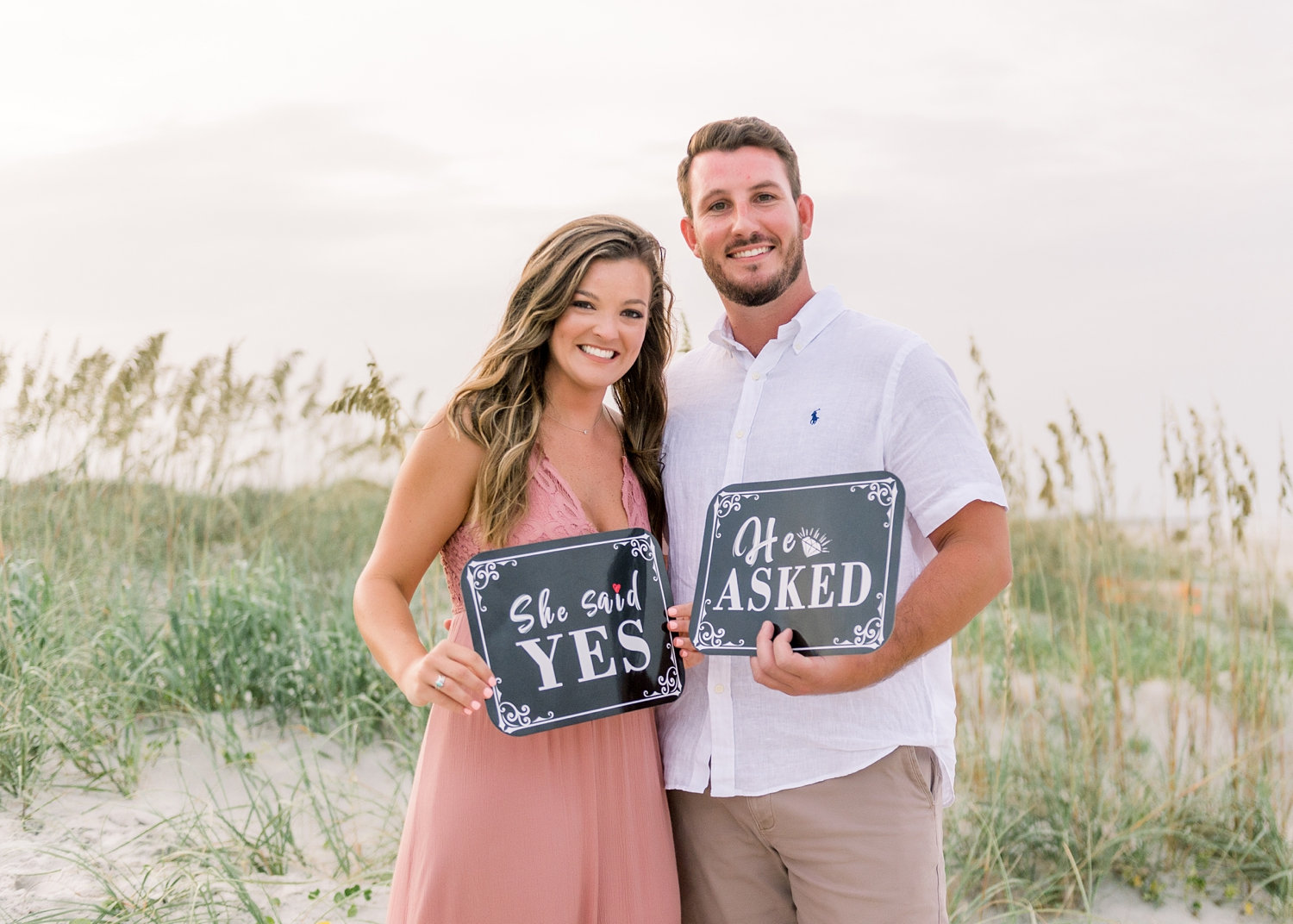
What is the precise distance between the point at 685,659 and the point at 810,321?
911 millimetres

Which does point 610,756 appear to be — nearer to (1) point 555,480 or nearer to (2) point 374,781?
(1) point 555,480

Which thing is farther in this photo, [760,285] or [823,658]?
[760,285]

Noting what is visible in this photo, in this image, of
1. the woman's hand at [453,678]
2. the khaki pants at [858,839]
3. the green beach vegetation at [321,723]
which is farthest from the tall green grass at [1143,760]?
the woman's hand at [453,678]

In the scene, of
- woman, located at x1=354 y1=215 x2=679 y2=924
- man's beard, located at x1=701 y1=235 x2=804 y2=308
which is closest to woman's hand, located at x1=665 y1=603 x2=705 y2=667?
woman, located at x1=354 y1=215 x2=679 y2=924

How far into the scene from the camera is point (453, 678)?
6.89 feet

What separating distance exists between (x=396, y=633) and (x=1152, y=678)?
17.8 feet

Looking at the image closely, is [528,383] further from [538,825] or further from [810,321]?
[538,825]

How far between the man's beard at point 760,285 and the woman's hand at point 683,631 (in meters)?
0.85

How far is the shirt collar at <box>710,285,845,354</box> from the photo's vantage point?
2.60 meters

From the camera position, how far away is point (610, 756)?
235 centimetres

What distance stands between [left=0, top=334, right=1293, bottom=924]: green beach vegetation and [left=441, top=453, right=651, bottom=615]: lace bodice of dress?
1519 mm

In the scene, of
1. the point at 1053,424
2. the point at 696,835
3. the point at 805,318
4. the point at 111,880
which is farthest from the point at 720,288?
the point at 111,880

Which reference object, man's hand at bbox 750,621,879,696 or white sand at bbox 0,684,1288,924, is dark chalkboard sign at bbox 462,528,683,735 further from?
white sand at bbox 0,684,1288,924

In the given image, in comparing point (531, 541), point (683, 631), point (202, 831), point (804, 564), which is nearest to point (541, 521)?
point (531, 541)
